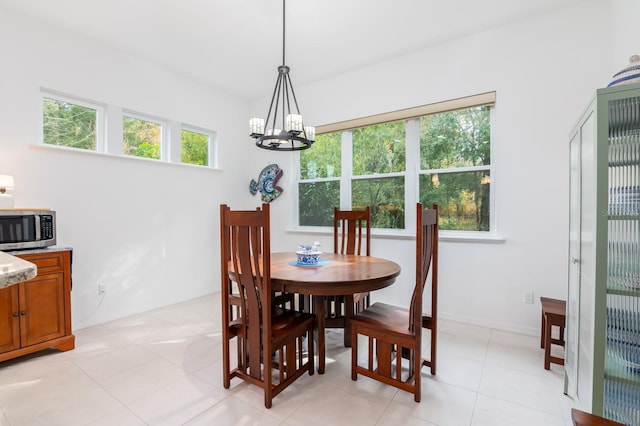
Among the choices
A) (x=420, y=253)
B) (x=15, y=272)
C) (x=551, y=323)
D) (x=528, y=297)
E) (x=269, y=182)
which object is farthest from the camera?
(x=269, y=182)

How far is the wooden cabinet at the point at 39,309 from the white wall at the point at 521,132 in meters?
3.24

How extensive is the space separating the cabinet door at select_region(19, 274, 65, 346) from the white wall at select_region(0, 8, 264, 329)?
0.51 m

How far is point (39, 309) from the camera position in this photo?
232 cm

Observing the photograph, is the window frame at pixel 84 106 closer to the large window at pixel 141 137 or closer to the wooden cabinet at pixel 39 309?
the large window at pixel 141 137

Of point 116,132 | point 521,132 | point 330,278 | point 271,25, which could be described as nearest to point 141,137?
point 116,132

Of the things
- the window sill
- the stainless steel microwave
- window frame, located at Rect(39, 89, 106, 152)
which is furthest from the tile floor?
window frame, located at Rect(39, 89, 106, 152)

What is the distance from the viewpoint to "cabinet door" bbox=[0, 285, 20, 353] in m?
2.14

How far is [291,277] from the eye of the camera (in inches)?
74.0

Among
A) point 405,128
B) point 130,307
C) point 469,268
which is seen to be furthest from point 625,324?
point 130,307

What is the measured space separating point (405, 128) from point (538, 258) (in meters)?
1.86

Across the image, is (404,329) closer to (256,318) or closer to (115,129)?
(256,318)

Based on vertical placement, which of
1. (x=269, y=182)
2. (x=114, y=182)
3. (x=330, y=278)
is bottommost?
(x=330, y=278)

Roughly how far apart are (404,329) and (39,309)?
2797mm

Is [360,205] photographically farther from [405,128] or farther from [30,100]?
[30,100]
